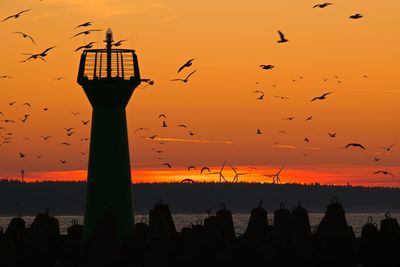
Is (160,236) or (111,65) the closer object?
(111,65)

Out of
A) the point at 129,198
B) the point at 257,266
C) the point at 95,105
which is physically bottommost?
the point at 257,266

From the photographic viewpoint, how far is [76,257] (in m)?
53.0

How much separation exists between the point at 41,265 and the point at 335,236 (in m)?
13.8

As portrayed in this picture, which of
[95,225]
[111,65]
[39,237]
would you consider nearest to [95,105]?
[111,65]

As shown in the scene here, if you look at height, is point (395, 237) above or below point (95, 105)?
below

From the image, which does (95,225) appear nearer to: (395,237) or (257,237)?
(257,237)

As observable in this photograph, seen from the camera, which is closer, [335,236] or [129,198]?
[129,198]

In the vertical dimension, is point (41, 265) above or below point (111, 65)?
below

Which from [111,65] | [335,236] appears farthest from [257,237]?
[111,65]

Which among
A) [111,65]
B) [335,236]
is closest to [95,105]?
[111,65]

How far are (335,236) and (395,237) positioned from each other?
283cm

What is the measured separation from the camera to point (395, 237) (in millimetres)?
55719

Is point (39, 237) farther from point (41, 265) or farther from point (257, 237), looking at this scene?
point (257, 237)

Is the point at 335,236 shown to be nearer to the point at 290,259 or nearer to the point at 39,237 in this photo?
the point at 290,259
